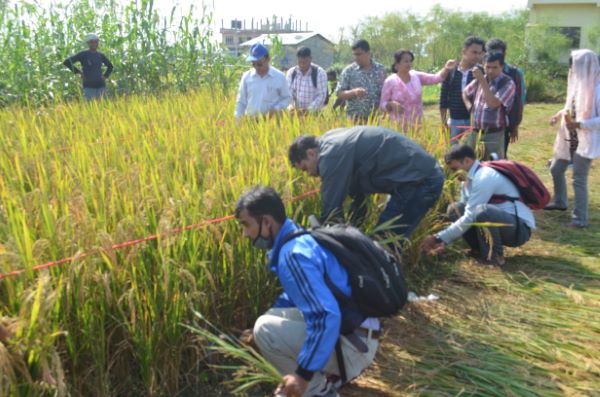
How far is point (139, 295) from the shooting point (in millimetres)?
2205

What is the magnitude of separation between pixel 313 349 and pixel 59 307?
887mm

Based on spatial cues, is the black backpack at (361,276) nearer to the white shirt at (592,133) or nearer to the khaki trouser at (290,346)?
the khaki trouser at (290,346)

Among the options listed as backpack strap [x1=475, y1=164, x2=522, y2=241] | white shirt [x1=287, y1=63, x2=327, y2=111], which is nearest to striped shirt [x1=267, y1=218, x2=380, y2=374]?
backpack strap [x1=475, y1=164, x2=522, y2=241]

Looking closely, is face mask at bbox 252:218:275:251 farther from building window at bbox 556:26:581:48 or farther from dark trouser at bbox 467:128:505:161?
building window at bbox 556:26:581:48

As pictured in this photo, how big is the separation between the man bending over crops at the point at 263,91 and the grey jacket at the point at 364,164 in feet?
6.97

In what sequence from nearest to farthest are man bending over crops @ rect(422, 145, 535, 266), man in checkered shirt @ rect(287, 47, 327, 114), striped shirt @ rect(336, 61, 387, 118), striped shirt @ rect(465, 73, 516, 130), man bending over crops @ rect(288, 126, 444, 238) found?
man bending over crops @ rect(288, 126, 444, 238) < man bending over crops @ rect(422, 145, 535, 266) < striped shirt @ rect(465, 73, 516, 130) < striped shirt @ rect(336, 61, 387, 118) < man in checkered shirt @ rect(287, 47, 327, 114)

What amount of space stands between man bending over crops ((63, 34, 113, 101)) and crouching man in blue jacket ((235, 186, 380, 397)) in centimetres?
610

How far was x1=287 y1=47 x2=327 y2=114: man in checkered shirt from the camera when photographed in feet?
18.1

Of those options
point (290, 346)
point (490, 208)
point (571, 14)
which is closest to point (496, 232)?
point (490, 208)

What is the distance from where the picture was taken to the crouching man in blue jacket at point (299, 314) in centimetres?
193

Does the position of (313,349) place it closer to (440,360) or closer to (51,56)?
(440,360)

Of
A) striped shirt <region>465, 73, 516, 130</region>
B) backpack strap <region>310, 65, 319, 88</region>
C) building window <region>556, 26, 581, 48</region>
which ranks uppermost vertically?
building window <region>556, 26, 581, 48</region>

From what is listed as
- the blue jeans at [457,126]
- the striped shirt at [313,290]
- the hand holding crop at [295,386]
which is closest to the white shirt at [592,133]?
the blue jeans at [457,126]

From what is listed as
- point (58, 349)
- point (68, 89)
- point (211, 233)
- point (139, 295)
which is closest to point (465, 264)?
point (211, 233)
